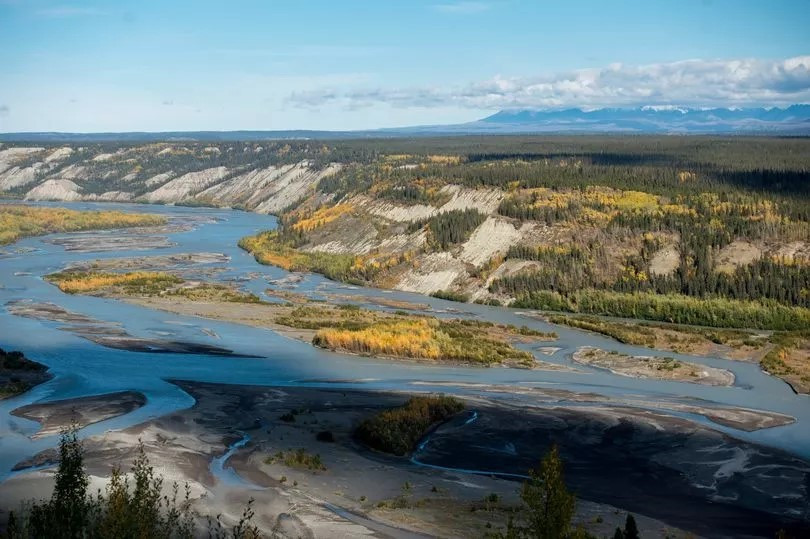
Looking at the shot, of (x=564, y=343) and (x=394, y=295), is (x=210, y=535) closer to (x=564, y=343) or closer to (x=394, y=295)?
(x=564, y=343)

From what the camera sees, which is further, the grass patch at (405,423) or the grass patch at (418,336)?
the grass patch at (418,336)

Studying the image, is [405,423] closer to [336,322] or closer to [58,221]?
[336,322]

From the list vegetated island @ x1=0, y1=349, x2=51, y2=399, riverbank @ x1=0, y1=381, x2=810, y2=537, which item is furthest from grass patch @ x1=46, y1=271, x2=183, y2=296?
riverbank @ x1=0, y1=381, x2=810, y2=537

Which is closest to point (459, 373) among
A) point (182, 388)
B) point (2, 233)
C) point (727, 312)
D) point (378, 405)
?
point (378, 405)

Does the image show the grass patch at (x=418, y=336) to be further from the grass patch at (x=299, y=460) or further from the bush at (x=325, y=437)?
the grass patch at (x=299, y=460)

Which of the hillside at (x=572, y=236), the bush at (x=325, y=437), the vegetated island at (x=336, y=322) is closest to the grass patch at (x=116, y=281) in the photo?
the vegetated island at (x=336, y=322)

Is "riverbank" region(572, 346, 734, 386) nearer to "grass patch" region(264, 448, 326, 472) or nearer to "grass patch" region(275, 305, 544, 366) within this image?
"grass patch" region(275, 305, 544, 366)
